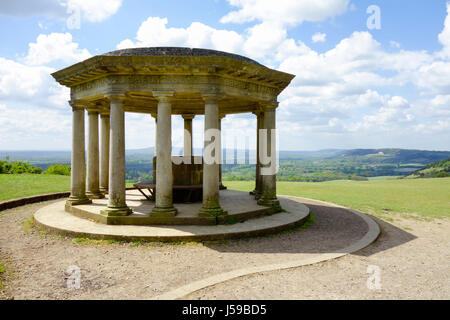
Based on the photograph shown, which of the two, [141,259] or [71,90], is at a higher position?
[71,90]

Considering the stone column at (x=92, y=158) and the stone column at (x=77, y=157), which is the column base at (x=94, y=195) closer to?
the stone column at (x=92, y=158)

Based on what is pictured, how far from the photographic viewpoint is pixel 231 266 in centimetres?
770

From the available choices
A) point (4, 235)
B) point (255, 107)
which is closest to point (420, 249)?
point (255, 107)

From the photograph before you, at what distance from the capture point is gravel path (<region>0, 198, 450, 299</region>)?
20.3ft

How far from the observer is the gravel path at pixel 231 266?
6.20 meters

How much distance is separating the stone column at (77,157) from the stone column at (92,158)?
106 cm

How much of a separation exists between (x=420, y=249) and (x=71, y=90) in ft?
52.3

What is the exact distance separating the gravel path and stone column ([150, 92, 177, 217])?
2117 mm

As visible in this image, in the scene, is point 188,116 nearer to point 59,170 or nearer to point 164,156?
point 164,156

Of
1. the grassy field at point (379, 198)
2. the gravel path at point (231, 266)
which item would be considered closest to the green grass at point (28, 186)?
the grassy field at point (379, 198)

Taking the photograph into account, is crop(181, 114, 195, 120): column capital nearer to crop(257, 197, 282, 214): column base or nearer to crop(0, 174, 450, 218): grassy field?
crop(257, 197, 282, 214): column base
